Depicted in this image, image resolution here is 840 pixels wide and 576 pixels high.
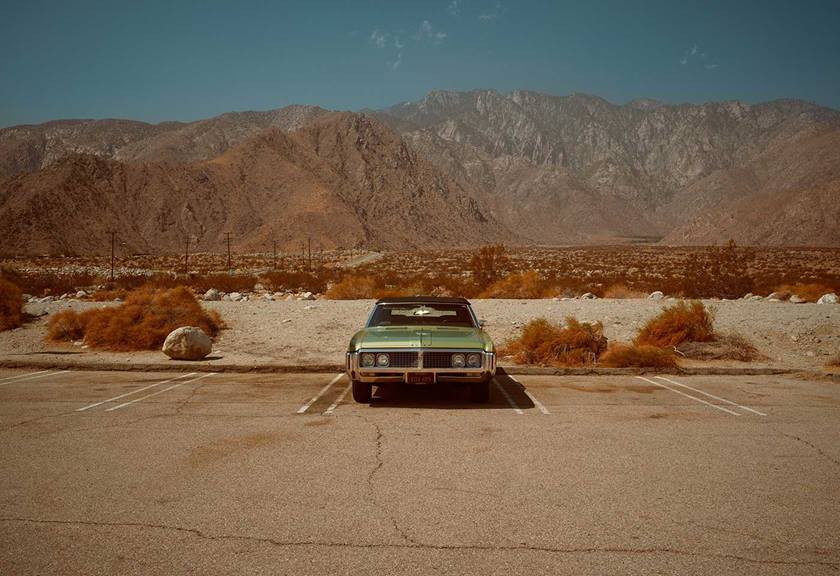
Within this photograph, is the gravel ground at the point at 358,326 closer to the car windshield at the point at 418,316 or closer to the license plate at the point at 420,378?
the car windshield at the point at 418,316

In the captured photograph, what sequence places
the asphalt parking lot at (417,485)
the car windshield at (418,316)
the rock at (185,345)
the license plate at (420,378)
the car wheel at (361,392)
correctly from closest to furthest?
the asphalt parking lot at (417,485), the license plate at (420,378), the car wheel at (361,392), the car windshield at (418,316), the rock at (185,345)

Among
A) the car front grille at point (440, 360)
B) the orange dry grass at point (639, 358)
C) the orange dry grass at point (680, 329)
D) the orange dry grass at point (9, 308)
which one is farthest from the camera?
the orange dry grass at point (9, 308)

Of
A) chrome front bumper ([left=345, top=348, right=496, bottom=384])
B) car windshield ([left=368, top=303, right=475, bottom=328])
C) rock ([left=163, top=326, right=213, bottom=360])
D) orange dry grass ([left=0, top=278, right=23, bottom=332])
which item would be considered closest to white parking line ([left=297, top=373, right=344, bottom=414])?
chrome front bumper ([left=345, top=348, right=496, bottom=384])

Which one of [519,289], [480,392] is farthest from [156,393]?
[519,289]

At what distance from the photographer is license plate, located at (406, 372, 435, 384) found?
7922mm

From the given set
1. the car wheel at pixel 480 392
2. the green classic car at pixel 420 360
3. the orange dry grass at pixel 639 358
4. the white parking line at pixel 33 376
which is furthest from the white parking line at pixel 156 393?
the orange dry grass at pixel 639 358

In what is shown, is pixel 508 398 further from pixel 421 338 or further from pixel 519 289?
pixel 519 289

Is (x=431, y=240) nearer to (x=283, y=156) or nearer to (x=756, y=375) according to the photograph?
(x=283, y=156)

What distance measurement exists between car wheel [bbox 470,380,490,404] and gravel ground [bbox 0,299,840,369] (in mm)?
4571

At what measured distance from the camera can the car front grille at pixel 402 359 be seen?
317 inches

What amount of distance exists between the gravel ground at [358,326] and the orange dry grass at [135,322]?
16.6 inches

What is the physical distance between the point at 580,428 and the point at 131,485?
4.85 meters

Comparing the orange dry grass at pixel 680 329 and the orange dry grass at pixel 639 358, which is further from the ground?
the orange dry grass at pixel 680 329

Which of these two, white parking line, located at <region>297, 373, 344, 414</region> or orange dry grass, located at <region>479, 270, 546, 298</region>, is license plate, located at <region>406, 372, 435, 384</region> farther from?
orange dry grass, located at <region>479, 270, 546, 298</region>
